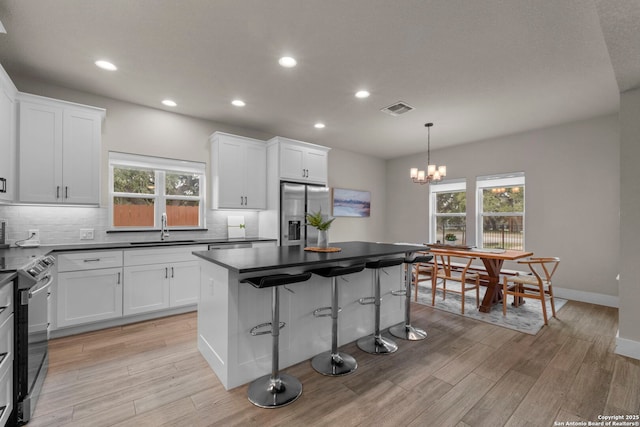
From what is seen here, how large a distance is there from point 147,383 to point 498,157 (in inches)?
235

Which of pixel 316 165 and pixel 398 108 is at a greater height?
pixel 398 108

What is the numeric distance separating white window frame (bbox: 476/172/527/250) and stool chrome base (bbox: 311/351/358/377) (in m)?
4.22

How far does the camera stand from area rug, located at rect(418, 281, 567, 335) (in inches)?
132

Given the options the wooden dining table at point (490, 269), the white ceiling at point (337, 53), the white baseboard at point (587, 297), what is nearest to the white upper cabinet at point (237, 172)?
the white ceiling at point (337, 53)

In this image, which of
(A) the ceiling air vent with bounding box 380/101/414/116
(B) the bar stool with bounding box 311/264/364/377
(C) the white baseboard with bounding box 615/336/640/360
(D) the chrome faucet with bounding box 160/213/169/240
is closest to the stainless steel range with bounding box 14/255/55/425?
(B) the bar stool with bounding box 311/264/364/377

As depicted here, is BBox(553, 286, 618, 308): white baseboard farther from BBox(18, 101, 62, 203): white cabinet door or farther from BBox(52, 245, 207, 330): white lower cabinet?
BBox(18, 101, 62, 203): white cabinet door

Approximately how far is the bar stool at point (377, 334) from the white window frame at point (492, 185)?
3.56 meters

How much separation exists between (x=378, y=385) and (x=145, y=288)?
9.12 ft

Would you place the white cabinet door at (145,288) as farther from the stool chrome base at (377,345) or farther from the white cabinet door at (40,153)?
the stool chrome base at (377,345)

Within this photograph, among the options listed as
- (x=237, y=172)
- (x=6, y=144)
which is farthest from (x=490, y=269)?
(x=6, y=144)

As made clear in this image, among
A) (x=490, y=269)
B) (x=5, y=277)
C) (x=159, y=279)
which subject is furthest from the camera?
(x=490, y=269)

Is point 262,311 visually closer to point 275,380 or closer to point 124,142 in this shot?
point 275,380

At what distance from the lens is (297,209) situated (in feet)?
15.4

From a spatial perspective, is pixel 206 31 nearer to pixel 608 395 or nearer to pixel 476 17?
pixel 476 17
